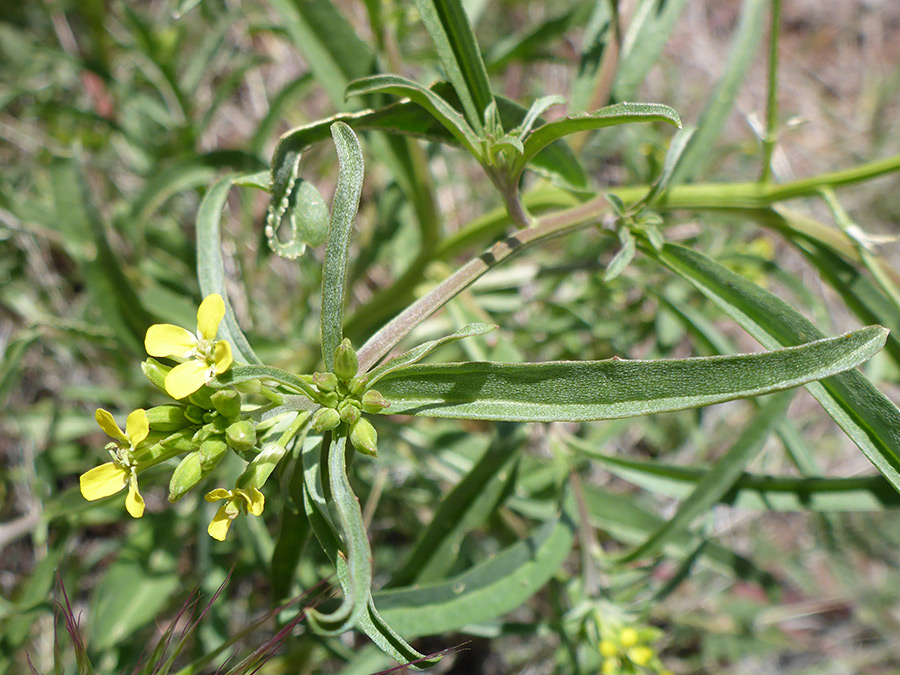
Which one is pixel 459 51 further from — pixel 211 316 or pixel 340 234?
pixel 211 316

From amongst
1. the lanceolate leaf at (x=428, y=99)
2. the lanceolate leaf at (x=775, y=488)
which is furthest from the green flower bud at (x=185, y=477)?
the lanceolate leaf at (x=775, y=488)

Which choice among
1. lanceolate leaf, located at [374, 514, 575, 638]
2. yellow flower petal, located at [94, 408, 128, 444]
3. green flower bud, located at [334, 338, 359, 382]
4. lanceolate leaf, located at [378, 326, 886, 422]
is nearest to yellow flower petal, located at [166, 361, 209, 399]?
yellow flower petal, located at [94, 408, 128, 444]

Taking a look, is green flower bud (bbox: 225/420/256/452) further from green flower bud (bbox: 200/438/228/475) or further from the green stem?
the green stem

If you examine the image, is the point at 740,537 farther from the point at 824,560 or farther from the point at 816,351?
the point at 816,351

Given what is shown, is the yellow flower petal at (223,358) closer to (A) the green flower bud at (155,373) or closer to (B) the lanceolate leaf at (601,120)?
(A) the green flower bud at (155,373)

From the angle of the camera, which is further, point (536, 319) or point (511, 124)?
point (536, 319)

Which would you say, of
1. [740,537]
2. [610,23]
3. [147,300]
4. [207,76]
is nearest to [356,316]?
[147,300]
